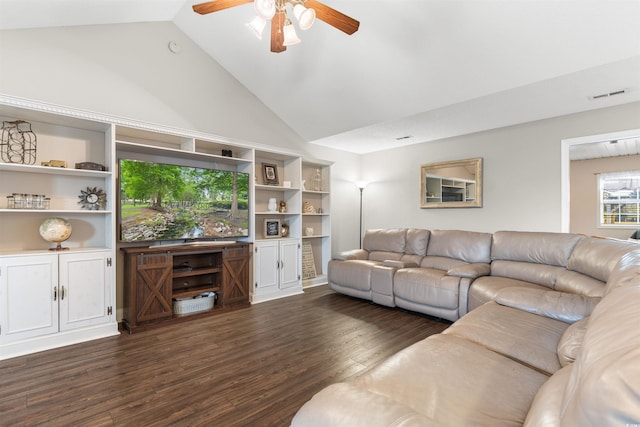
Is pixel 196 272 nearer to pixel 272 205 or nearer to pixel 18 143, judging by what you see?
pixel 272 205

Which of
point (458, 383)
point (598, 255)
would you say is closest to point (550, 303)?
point (598, 255)

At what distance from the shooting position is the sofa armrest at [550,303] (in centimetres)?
211

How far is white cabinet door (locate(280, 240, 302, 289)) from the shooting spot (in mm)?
4462

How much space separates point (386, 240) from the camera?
4773mm

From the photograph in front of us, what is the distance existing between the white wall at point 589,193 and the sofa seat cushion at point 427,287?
18.2 feet

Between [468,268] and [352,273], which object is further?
[352,273]

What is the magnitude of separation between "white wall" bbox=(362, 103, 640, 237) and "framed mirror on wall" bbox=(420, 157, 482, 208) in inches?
4.3

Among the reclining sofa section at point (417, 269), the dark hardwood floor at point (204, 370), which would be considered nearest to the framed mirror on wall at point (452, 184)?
the reclining sofa section at point (417, 269)

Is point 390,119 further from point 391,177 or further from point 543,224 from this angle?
point 543,224

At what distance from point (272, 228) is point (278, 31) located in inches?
114

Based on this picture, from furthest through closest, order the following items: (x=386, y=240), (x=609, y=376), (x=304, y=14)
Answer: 1. (x=386, y=240)
2. (x=304, y=14)
3. (x=609, y=376)

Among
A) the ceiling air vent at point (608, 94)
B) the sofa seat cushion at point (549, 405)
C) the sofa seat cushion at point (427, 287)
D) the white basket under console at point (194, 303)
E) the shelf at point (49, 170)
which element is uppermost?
the ceiling air vent at point (608, 94)

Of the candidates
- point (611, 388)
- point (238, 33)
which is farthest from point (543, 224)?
point (238, 33)

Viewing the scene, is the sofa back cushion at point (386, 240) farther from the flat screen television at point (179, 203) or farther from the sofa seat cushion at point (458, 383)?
the sofa seat cushion at point (458, 383)
